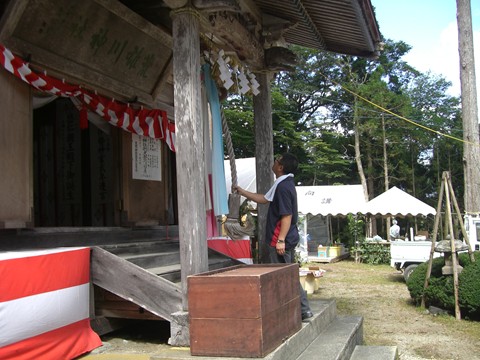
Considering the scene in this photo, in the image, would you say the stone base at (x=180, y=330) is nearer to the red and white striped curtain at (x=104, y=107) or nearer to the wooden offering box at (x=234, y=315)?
the wooden offering box at (x=234, y=315)

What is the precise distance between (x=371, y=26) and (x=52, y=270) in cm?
497

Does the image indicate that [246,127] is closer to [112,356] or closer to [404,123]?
[404,123]

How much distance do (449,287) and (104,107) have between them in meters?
6.94

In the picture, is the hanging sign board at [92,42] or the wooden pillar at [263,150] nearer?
the hanging sign board at [92,42]

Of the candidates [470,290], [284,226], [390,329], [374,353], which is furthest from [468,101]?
[284,226]

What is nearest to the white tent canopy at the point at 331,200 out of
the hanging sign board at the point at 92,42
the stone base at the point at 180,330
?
the hanging sign board at the point at 92,42

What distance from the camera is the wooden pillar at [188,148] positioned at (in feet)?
14.5

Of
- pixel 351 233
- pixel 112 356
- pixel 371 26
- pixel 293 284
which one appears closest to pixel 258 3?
pixel 371 26

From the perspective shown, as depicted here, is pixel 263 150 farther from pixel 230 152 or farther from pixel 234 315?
pixel 234 315

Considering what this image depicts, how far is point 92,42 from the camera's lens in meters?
5.82

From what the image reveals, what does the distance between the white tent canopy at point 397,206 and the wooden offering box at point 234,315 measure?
15951 millimetres

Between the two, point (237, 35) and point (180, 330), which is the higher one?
point (237, 35)

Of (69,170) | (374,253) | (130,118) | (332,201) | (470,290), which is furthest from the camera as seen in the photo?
(332,201)

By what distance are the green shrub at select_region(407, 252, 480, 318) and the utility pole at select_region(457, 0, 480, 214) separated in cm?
407
